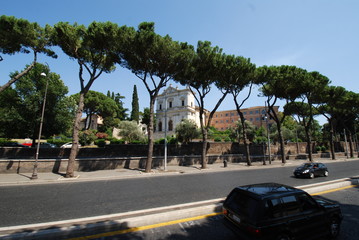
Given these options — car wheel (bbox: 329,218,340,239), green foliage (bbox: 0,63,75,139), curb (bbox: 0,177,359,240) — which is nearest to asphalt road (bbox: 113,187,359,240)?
car wheel (bbox: 329,218,340,239)

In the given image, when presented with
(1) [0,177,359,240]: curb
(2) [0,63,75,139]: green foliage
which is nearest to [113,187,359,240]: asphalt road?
(1) [0,177,359,240]: curb

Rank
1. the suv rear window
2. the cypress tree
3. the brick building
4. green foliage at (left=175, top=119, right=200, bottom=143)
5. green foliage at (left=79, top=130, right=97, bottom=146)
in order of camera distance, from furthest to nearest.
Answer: the brick building < the cypress tree < green foliage at (left=79, top=130, right=97, bottom=146) < green foliage at (left=175, top=119, right=200, bottom=143) < the suv rear window

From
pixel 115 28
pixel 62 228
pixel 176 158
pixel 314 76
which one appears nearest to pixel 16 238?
pixel 62 228

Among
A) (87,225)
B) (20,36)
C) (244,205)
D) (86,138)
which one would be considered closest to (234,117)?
(86,138)

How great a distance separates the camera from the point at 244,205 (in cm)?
412

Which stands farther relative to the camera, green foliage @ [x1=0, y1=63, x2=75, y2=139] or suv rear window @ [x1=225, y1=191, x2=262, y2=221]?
green foliage @ [x1=0, y1=63, x2=75, y2=139]

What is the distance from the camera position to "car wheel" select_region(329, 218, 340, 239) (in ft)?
14.1

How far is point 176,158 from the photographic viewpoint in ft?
73.8

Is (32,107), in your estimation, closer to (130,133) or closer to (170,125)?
(130,133)

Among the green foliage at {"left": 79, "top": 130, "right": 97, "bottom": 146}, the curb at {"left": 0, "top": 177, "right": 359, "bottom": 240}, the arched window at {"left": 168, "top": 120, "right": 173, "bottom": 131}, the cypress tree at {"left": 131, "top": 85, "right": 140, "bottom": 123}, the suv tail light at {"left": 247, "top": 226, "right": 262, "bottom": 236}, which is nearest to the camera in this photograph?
the suv tail light at {"left": 247, "top": 226, "right": 262, "bottom": 236}

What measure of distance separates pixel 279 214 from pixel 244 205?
721mm

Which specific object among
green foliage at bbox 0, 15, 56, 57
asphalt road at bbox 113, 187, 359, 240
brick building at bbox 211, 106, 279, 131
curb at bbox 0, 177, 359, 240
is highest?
brick building at bbox 211, 106, 279, 131

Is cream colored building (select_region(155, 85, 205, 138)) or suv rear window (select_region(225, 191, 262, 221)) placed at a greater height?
cream colored building (select_region(155, 85, 205, 138))

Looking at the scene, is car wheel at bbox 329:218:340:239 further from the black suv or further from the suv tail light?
the suv tail light
